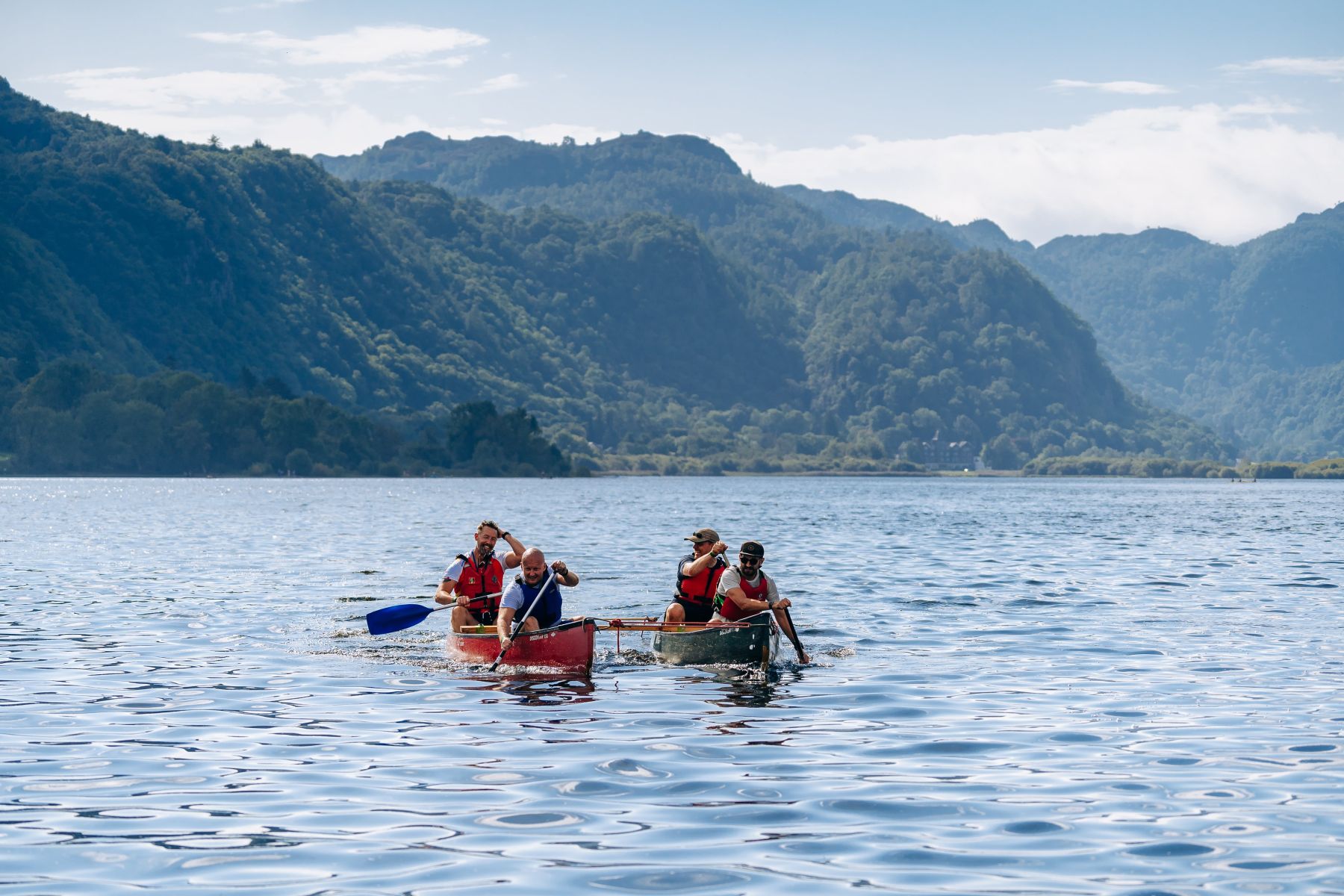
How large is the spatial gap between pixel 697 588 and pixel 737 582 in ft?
5.19

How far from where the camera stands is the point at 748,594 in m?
27.1

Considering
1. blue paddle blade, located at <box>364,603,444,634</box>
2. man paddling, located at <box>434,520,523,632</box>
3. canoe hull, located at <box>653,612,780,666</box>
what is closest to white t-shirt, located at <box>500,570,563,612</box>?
canoe hull, located at <box>653,612,780,666</box>

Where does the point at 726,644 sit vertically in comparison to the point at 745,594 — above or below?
below

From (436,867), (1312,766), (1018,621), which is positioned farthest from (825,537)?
(436,867)

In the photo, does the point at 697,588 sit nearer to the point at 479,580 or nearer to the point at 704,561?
the point at 704,561

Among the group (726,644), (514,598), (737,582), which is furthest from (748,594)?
(514,598)

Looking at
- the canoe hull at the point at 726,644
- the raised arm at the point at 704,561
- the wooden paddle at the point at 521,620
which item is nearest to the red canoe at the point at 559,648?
the wooden paddle at the point at 521,620

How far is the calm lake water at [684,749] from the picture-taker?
13.7m

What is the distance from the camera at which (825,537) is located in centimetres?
8038

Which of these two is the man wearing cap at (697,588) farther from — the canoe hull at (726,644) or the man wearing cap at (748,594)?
the canoe hull at (726,644)

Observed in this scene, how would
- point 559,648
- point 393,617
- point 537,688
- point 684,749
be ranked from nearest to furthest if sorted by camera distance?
point 684,749
point 537,688
point 559,648
point 393,617

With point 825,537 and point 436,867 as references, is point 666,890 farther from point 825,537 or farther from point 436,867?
point 825,537

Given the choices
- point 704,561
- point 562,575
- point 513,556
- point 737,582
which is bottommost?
point 737,582

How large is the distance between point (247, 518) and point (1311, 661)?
77605 millimetres
